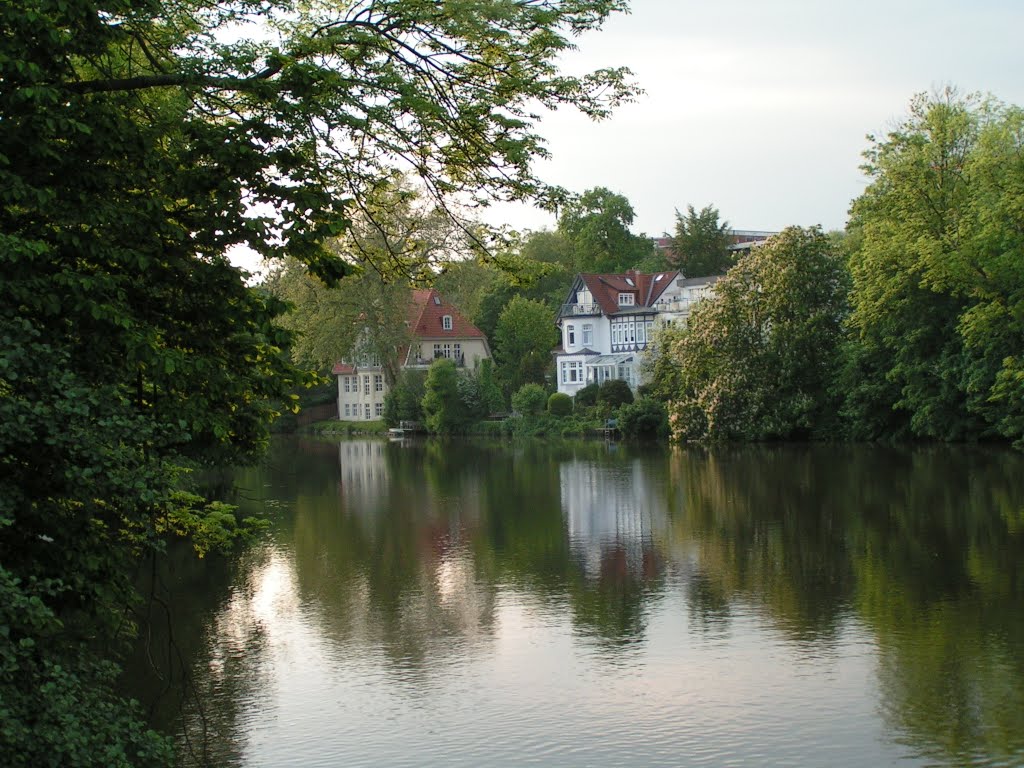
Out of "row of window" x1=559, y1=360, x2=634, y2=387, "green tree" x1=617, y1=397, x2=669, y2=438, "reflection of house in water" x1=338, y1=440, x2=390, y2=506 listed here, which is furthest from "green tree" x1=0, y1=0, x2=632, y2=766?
"row of window" x1=559, y1=360, x2=634, y2=387

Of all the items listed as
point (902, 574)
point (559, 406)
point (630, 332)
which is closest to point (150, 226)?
point (902, 574)

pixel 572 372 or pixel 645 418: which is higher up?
pixel 572 372

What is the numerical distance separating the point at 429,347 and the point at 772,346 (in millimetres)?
36525

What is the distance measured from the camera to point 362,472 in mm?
44812

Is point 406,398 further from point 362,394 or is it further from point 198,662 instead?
point 198,662

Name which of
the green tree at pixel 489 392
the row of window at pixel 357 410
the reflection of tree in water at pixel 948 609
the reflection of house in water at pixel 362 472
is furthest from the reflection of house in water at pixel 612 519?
the row of window at pixel 357 410

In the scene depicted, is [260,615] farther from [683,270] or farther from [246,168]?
[683,270]

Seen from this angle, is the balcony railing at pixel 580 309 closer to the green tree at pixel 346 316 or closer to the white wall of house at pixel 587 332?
the white wall of house at pixel 587 332

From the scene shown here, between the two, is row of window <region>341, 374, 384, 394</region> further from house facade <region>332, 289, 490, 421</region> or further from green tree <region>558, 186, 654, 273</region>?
green tree <region>558, 186, 654, 273</region>

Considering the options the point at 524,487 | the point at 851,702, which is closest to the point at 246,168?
the point at 851,702

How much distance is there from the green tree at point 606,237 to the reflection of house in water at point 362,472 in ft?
124

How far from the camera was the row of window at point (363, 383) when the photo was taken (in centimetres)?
8619

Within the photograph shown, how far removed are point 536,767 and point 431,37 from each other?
21.1 ft

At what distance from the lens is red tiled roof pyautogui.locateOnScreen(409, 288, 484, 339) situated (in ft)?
277
